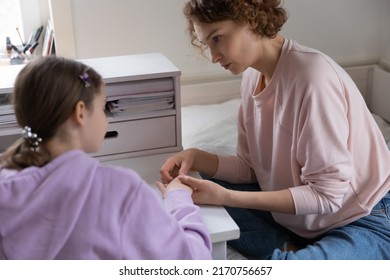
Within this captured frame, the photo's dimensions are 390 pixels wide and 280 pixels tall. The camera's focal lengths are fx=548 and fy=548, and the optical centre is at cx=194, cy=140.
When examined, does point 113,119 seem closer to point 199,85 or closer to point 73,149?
point 73,149

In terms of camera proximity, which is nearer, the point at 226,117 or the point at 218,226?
the point at 218,226

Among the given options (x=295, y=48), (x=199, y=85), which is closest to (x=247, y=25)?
(x=295, y=48)

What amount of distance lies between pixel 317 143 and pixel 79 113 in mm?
556

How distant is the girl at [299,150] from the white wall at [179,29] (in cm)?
78

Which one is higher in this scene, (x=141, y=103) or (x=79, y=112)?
(x=79, y=112)

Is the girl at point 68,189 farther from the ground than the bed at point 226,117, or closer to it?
farther from the ground

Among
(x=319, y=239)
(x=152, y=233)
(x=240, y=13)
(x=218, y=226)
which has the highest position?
(x=240, y=13)

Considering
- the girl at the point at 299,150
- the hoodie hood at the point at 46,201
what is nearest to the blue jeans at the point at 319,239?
the girl at the point at 299,150

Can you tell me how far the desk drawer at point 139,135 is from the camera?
144 centimetres

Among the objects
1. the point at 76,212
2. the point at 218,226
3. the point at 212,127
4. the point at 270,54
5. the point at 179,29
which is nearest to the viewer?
the point at 76,212

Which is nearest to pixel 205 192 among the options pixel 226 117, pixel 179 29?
pixel 226 117

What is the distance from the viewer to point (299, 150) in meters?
1.23

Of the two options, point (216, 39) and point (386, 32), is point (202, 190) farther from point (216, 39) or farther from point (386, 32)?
point (386, 32)

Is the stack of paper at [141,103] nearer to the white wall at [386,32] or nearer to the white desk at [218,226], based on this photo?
the white desk at [218,226]
